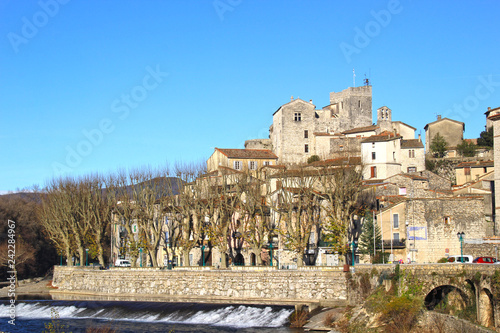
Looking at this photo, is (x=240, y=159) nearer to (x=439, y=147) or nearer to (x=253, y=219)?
(x=439, y=147)

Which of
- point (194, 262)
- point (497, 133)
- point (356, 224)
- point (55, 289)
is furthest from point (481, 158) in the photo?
point (55, 289)

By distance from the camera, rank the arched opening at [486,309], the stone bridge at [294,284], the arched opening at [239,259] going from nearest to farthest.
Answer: the arched opening at [486,309], the stone bridge at [294,284], the arched opening at [239,259]

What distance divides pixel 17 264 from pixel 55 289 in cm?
1180

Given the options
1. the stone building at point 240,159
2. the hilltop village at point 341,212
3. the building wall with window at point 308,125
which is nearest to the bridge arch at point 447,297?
the hilltop village at point 341,212

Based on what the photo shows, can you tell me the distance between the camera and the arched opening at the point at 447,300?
100 feet

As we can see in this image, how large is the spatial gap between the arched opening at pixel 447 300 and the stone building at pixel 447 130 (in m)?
55.2

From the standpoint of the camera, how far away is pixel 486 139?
79.1 meters

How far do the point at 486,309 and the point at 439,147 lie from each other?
173 ft

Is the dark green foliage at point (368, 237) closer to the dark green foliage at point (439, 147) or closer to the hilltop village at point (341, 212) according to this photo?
the hilltop village at point (341, 212)

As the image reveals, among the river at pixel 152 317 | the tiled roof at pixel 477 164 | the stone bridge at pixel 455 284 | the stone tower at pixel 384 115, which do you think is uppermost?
the stone tower at pixel 384 115

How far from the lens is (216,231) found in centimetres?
5041

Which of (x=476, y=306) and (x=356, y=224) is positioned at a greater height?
(x=356, y=224)

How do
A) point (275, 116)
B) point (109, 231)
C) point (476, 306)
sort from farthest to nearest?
point (275, 116), point (109, 231), point (476, 306)

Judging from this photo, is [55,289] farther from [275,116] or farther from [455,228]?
[275,116]
